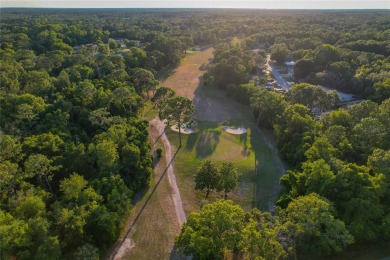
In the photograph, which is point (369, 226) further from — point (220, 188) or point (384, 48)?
point (384, 48)

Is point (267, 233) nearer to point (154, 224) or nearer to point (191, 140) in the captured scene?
point (154, 224)

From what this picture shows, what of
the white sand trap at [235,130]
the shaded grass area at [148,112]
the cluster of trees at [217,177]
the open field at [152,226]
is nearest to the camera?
the open field at [152,226]

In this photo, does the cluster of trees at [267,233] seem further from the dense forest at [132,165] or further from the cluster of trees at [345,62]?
the cluster of trees at [345,62]

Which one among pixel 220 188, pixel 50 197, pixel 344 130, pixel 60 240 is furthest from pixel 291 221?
pixel 50 197

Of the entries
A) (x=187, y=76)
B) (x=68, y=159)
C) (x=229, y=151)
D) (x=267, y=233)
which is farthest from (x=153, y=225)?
(x=187, y=76)

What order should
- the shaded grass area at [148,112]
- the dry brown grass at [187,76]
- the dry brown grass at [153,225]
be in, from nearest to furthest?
1. the dry brown grass at [153,225]
2. the shaded grass area at [148,112]
3. the dry brown grass at [187,76]

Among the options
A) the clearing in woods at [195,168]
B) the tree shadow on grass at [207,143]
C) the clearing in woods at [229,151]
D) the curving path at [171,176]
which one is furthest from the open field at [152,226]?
the tree shadow on grass at [207,143]
